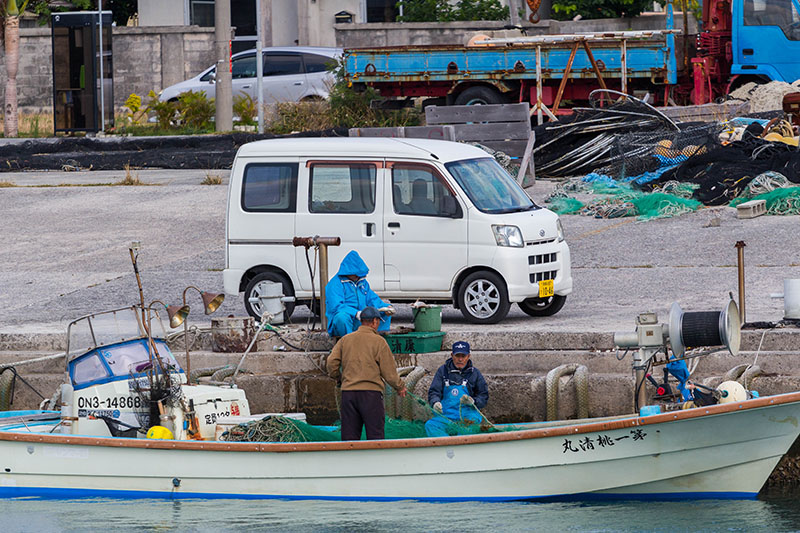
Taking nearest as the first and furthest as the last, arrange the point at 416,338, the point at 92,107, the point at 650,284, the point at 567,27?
the point at 416,338
the point at 650,284
the point at 92,107
the point at 567,27

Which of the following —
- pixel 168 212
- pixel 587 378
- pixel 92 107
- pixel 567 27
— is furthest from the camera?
pixel 567 27

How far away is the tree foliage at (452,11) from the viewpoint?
37375 millimetres

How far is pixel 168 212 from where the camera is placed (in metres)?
21.9

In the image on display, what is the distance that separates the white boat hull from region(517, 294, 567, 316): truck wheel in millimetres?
3755

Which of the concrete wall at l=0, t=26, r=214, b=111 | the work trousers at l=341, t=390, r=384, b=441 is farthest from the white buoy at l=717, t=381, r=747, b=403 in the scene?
the concrete wall at l=0, t=26, r=214, b=111

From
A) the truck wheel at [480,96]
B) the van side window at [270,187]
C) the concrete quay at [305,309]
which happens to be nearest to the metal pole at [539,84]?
the truck wheel at [480,96]

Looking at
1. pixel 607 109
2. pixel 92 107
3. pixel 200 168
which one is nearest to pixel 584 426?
pixel 607 109

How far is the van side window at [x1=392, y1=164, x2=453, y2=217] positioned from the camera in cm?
1366

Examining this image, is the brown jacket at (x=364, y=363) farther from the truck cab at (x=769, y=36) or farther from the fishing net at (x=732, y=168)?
the truck cab at (x=769, y=36)

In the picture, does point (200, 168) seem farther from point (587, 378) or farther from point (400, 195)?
point (587, 378)

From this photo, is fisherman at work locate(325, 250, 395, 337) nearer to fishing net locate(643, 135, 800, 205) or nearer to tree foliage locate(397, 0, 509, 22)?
fishing net locate(643, 135, 800, 205)

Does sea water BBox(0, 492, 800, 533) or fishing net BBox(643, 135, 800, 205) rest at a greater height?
fishing net BBox(643, 135, 800, 205)

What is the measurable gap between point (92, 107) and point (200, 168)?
5928mm

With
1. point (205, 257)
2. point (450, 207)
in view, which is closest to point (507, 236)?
point (450, 207)
